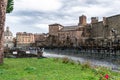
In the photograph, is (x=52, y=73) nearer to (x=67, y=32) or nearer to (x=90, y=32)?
(x=90, y=32)

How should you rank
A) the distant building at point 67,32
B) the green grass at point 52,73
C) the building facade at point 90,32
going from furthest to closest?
1. the distant building at point 67,32
2. the building facade at point 90,32
3. the green grass at point 52,73

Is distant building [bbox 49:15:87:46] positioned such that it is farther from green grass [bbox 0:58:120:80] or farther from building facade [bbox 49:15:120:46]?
green grass [bbox 0:58:120:80]

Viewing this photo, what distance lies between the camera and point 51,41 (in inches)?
6437

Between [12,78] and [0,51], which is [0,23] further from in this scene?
[12,78]

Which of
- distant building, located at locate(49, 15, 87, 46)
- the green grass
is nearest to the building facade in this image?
distant building, located at locate(49, 15, 87, 46)

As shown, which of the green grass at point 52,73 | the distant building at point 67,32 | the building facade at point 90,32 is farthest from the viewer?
the distant building at point 67,32

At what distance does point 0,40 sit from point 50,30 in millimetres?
170666

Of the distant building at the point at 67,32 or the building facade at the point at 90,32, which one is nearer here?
the building facade at the point at 90,32

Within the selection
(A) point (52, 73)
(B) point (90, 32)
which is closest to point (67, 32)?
(B) point (90, 32)

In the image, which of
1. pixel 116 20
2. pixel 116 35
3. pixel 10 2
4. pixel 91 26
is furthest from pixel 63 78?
pixel 91 26

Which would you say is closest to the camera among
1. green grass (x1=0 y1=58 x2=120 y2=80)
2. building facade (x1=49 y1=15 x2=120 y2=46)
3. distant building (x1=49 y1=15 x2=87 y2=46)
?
green grass (x1=0 y1=58 x2=120 y2=80)

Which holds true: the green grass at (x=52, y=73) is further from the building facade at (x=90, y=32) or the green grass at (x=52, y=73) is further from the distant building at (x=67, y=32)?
the distant building at (x=67, y=32)

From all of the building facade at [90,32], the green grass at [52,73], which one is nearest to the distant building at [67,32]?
the building facade at [90,32]

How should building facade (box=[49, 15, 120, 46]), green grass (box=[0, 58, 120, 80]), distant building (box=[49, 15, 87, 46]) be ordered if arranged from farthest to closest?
distant building (box=[49, 15, 87, 46]) → building facade (box=[49, 15, 120, 46]) → green grass (box=[0, 58, 120, 80])
